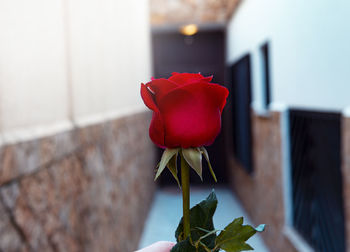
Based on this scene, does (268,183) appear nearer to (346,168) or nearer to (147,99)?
(346,168)

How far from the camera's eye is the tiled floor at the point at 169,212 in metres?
5.25

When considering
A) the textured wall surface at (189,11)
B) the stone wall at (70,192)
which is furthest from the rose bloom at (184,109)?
the textured wall surface at (189,11)

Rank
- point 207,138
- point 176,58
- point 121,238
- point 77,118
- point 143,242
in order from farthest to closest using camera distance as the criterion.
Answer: point 176,58 < point 143,242 < point 121,238 < point 77,118 < point 207,138

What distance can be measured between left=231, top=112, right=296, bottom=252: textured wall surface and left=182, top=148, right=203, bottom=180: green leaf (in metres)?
3.52

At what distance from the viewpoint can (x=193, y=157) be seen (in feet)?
1.35

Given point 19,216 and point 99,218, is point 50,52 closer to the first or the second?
point 19,216

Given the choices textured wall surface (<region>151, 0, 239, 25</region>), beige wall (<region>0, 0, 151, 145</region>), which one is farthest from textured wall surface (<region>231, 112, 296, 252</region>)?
textured wall surface (<region>151, 0, 239, 25</region>)

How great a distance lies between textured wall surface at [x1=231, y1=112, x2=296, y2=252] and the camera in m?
4.11

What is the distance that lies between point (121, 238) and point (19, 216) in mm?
2394

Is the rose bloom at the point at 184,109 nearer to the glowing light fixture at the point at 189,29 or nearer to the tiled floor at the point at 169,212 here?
the tiled floor at the point at 169,212

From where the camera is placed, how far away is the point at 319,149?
10.2 ft

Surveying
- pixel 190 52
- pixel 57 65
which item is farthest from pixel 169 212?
pixel 57 65

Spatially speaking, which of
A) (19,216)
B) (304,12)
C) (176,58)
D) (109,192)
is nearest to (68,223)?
(19,216)

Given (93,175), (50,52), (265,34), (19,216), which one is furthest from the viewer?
(265,34)
